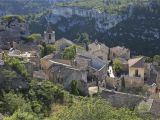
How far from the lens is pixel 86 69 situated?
4931 cm

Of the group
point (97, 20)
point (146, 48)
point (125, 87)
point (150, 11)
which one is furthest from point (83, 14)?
point (125, 87)

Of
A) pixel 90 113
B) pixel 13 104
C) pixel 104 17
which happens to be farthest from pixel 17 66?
pixel 104 17

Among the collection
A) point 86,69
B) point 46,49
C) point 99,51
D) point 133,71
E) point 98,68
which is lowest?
point 133,71

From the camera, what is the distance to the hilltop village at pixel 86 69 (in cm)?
4250

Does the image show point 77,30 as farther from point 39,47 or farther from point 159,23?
point 39,47

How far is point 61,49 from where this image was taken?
5869cm

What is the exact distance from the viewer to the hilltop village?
139 ft

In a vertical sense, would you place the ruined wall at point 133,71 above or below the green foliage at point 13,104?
below

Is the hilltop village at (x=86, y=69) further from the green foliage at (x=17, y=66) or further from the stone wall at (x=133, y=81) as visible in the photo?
the green foliage at (x=17, y=66)

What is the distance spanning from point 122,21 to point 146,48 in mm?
11052

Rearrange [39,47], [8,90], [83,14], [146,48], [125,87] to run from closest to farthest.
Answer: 1. [8,90]
2. [125,87]
3. [39,47]
4. [146,48]
5. [83,14]

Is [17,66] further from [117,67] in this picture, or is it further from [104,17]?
[104,17]

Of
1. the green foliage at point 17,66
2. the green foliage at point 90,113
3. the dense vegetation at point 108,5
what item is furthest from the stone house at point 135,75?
the dense vegetation at point 108,5

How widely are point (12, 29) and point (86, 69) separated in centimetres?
1174
